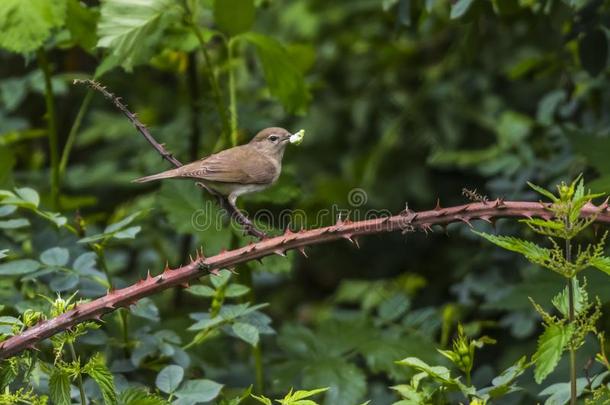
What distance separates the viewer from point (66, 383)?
208cm

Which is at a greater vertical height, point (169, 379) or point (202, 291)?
point (202, 291)

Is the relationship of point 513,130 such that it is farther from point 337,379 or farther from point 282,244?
point 282,244

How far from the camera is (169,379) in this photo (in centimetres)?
233

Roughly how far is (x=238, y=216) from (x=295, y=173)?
50.3 inches

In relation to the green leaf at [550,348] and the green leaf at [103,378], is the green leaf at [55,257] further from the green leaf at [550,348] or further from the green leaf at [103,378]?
the green leaf at [550,348]

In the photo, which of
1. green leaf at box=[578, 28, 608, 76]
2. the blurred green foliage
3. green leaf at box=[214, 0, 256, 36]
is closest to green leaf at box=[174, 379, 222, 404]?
the blurred green foliage

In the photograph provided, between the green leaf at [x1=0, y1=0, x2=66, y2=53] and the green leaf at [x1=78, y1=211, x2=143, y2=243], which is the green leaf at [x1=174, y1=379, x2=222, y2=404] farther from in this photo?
the green leaf at [x1=0, y1=0, x2=66, y2=53]

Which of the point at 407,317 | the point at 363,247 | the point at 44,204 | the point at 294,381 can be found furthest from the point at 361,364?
the point at 363,247

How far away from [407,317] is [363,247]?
92.3 inches

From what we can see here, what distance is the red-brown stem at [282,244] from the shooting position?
2.06 m

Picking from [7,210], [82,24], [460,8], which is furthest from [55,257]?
[460,8]

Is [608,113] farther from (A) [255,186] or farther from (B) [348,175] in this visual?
(B) [348,175]

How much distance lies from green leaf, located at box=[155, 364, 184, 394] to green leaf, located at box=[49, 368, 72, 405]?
29 cm

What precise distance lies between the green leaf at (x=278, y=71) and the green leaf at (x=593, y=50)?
1.10 metres
